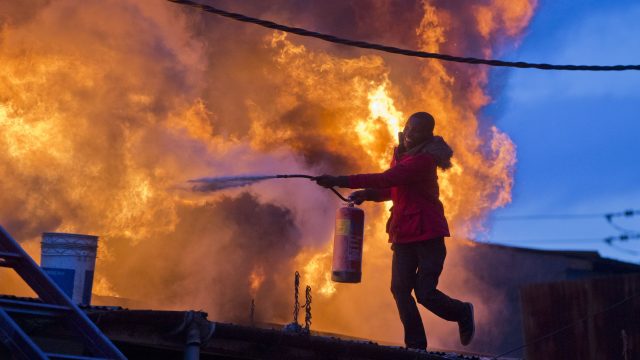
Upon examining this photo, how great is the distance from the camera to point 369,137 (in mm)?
13953

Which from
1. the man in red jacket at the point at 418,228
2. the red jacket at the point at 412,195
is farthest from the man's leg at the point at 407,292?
the red jacket at the point at 412,195

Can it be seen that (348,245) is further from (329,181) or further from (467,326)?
(467,326)

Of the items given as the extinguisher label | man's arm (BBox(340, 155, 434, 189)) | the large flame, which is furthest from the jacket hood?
the large flame

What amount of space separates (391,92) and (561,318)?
4.94 meters

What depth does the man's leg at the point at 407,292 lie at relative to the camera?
7582 millimetres

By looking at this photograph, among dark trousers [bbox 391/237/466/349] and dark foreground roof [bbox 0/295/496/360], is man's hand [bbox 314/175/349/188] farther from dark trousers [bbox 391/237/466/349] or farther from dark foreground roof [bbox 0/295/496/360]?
dark foreground roof [bbox 0/295/496/360]

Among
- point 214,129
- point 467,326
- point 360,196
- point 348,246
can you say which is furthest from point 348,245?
point 214,129

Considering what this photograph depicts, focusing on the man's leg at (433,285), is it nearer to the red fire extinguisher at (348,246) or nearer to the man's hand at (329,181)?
the red fire extinguisher at (348,246)

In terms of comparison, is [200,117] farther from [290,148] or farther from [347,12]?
[347,12]

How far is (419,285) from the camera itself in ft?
24.6

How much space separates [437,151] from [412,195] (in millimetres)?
450

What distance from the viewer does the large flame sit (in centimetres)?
1209

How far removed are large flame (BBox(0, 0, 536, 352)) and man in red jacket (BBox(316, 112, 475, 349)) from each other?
599 centimetres

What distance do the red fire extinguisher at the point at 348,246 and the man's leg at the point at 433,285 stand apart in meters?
0.79
